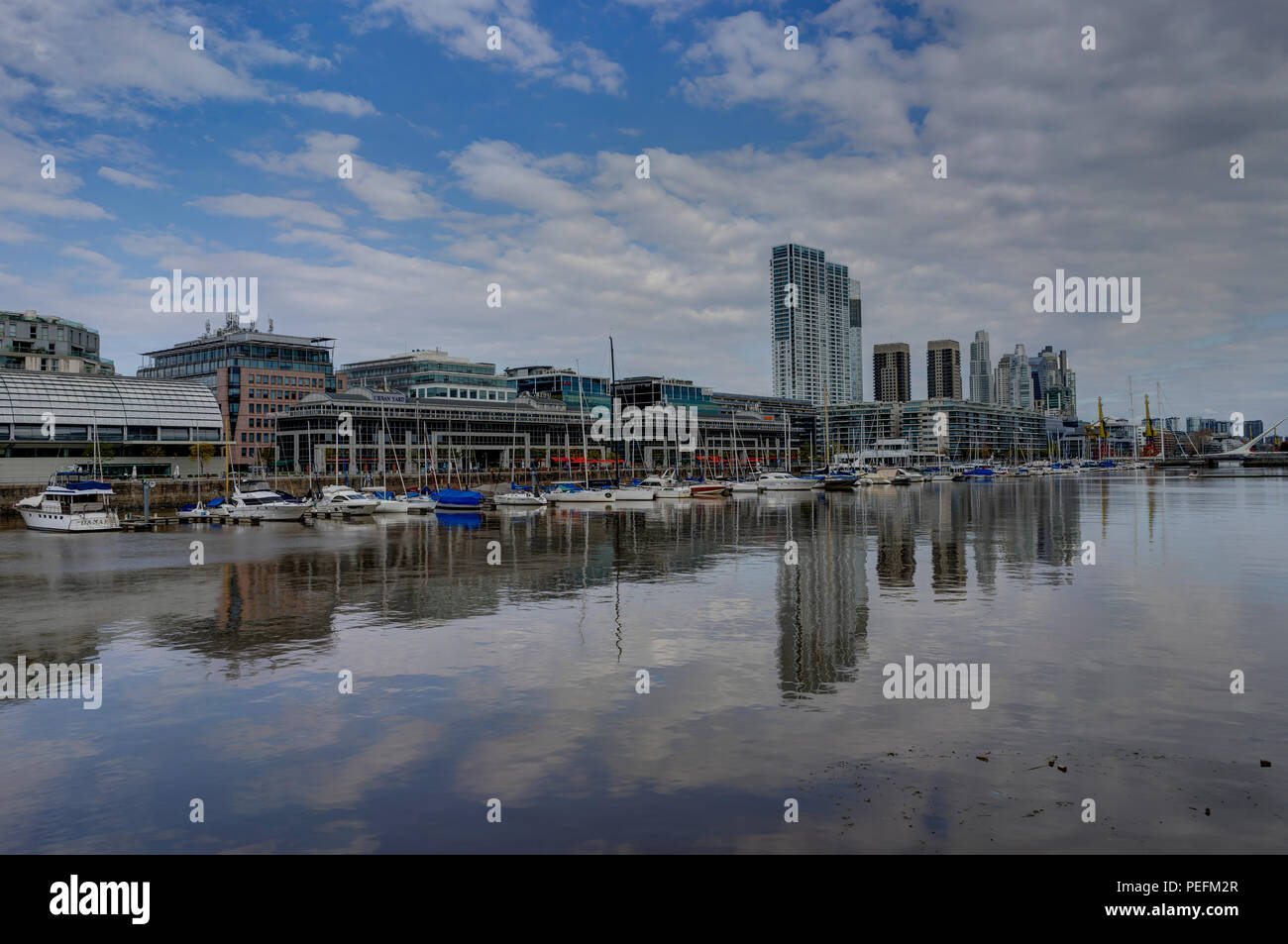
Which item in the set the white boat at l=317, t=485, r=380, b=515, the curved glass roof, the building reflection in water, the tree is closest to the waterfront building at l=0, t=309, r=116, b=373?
the curved glass roof

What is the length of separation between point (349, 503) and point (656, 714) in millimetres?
85870

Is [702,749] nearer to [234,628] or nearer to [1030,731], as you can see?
[1030,731]

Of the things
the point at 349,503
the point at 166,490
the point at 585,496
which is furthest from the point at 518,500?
the point at 166,490

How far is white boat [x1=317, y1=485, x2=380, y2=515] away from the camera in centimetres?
9700

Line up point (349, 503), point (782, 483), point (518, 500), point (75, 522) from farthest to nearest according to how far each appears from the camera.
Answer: point (782, 483), point (518, 500), point (349, 503), point (75, 522)

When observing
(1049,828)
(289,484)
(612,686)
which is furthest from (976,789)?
(289,484)

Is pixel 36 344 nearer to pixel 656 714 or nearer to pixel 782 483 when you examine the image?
pixel 782 483

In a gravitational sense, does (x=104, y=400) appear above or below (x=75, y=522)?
above

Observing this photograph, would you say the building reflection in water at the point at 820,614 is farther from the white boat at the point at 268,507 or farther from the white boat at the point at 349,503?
the white boat at the point at 349,503

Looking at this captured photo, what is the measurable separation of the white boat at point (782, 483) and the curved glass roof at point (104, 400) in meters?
108

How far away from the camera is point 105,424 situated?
151 m

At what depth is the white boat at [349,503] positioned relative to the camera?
318 ft

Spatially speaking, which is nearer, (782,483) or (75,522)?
(75,522)
